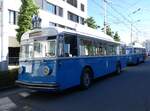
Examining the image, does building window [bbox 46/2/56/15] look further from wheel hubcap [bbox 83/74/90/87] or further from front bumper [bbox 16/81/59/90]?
front bumper [bbox 16/81/59/90]

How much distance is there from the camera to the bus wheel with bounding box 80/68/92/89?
1253cm

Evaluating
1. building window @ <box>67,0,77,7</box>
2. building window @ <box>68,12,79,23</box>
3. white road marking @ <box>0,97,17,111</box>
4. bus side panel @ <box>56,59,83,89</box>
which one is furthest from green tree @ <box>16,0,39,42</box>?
building window @ <box>68,12,79,23</box>

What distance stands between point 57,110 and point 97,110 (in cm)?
129

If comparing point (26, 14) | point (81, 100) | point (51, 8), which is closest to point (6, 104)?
point (81, 100)

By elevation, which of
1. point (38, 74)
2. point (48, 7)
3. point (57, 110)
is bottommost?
point (57, 110)

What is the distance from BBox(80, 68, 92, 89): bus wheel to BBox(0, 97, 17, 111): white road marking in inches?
137

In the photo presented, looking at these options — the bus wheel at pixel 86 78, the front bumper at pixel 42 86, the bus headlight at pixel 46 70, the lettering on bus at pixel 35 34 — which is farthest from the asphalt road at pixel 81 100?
the lettering on bus at pixel 35 34

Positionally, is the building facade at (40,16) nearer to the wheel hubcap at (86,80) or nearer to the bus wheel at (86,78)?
the bus wheel at (86,78)

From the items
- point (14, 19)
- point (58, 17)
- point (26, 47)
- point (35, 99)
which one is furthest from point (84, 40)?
point (58, 17)

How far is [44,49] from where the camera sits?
10.9 meters

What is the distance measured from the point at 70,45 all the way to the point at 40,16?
31.9 metres

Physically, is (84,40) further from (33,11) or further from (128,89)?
(33,11)

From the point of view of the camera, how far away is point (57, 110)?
28.8 feet

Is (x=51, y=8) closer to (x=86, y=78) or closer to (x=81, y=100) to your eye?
(x=86, y=78)
